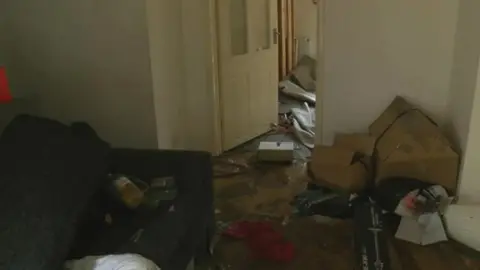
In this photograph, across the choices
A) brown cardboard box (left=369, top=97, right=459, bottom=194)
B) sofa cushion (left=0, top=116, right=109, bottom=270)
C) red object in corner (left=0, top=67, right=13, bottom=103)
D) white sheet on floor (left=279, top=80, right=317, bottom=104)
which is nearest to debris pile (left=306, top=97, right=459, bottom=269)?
brown cardboard box (left=369, top=97, right=459, bottom=194)

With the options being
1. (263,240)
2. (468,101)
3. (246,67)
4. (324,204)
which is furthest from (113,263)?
(246,67)

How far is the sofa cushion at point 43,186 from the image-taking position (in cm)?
160

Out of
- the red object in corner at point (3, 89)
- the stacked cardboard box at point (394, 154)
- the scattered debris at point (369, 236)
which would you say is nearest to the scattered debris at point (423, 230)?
the scattered debris at point (369, 236)

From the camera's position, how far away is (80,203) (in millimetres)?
1850

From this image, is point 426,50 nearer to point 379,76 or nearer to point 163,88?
point 379,76

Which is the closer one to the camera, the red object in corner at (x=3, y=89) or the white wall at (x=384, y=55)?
the red object in corner at (x=3, y=89)

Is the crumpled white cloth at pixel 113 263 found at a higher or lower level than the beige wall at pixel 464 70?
lower

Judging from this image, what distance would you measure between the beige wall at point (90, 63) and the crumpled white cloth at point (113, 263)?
5.29 feet

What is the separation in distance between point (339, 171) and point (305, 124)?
179 cm

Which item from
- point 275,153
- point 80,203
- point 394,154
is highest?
point 80,203

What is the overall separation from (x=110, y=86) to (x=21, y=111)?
0.54m

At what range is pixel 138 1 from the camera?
307 centimetres

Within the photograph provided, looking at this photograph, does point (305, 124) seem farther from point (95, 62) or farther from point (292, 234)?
point (95, 62)

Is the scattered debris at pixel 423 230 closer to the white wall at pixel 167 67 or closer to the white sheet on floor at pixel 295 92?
the white wall at pixel 167 67
